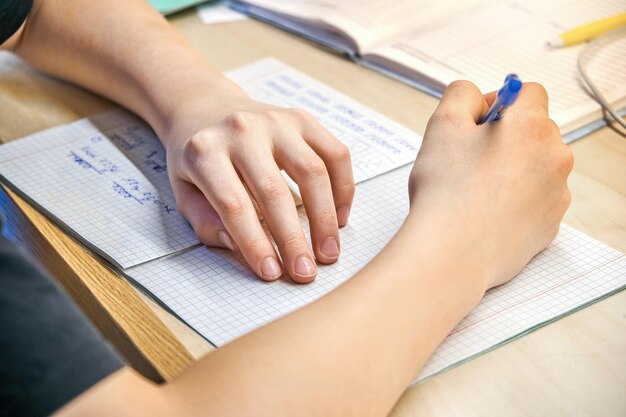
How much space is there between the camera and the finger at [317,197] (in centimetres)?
61

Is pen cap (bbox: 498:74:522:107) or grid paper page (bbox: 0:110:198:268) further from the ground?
pen cap (bbox: 498:74:522:107)

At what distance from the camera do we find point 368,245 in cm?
63

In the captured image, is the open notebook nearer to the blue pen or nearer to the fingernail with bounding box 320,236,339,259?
the fingernail with bounding box 320,236,339,259

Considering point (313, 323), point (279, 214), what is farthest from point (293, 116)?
point (313, 323)

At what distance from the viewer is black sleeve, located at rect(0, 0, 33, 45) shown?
2.90ft

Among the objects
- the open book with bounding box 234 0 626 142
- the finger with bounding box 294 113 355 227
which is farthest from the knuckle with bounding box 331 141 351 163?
the open book with bounding box 234 0 626 142

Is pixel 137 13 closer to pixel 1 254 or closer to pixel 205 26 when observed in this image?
pixel 205 26

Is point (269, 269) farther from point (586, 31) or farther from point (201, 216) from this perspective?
point (586, 31)

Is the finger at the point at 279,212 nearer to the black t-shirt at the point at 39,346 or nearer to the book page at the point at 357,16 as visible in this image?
the black t-shirt at the point at 39,346

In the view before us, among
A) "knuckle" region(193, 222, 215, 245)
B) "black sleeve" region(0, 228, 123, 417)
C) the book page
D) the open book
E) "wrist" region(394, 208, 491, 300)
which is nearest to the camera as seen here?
"black sleeve" region(0, 228, 123, 417)

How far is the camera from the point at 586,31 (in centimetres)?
96

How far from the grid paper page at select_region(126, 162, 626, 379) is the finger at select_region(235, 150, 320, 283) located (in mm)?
15

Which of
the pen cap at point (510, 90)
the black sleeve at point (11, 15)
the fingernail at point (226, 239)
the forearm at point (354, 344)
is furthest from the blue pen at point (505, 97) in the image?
the black sleeve at point (11, 15)

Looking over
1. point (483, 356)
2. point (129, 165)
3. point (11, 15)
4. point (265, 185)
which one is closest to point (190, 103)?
point (129, 165)
